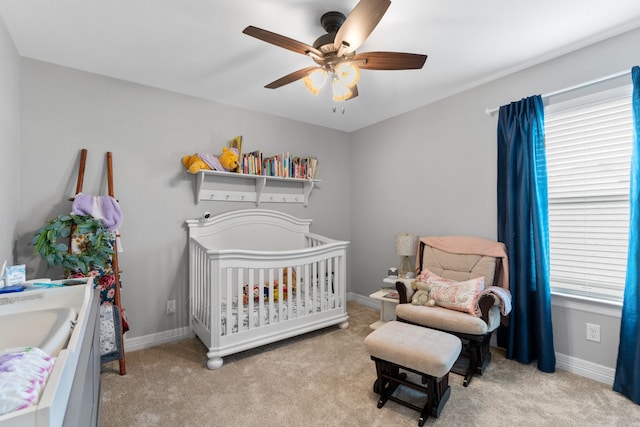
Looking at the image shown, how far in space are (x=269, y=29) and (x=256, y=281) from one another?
227 centimetres

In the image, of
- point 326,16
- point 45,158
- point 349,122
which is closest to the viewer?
point 326,16

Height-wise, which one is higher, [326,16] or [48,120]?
[326,16]

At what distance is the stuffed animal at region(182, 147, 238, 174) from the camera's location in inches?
105

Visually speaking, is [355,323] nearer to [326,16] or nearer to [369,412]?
[369,412]

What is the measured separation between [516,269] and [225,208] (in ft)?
8.71

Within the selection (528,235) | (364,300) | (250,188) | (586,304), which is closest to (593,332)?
(586,304)

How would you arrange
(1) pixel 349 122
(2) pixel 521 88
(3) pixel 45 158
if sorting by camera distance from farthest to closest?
(1) pixel 349 122 → (2) pixel 521 88 → (3) pixel 45 158

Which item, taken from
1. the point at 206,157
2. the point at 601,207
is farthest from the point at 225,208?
the point at 601,207

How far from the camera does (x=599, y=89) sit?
6.70 ft

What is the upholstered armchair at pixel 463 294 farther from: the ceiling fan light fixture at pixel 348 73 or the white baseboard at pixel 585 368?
the ceiling fan light fixture at pixel 348 73

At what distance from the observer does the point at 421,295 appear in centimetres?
240

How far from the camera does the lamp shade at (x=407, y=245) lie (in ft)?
9.79

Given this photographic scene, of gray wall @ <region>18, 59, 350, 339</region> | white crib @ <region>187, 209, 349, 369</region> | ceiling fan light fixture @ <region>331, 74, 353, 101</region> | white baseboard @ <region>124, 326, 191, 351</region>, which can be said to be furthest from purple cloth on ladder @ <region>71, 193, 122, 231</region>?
ceiling fan light fixture @ <region>331, 74, 353, 101</region>

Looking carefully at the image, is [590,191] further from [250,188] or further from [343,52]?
[250,188]
